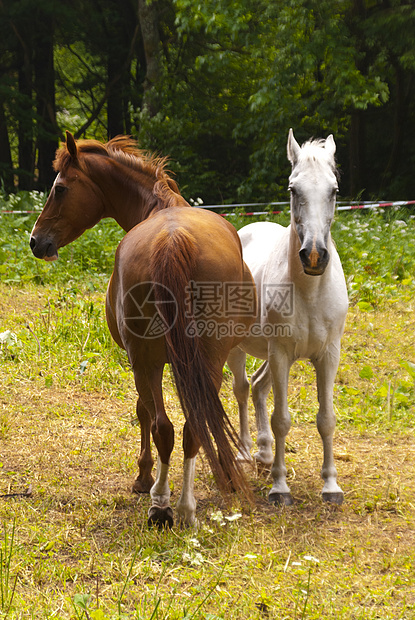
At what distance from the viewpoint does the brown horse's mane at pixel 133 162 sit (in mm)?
3457

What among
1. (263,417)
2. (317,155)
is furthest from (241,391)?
(317,155)

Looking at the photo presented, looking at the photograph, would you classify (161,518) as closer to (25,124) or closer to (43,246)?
(43,246)

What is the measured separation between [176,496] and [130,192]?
1.81 m

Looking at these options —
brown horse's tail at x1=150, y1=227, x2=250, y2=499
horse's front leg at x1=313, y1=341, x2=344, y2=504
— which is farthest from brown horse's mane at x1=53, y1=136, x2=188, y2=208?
horse's front leg at x1=313, y1=341, x2=344, y2=504

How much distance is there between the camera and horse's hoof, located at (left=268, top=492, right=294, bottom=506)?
3420 millimetres

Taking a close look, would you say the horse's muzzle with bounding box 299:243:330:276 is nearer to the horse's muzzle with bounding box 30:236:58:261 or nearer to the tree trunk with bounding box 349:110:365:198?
the horse's muzzle with bounding box 30:236:58:261

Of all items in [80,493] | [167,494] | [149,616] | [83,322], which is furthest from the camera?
[83,322]

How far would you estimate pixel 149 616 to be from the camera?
227 centimetres

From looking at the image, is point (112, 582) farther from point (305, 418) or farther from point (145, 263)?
point (305, 418)

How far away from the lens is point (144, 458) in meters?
3.57

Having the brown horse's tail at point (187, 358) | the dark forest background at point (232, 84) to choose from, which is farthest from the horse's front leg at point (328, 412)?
the dark forest background at point (232, 84)

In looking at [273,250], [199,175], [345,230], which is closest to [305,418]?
[273,250]

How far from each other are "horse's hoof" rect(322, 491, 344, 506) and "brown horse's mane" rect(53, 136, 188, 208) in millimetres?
1847

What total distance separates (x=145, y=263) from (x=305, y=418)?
2429 millimetres
